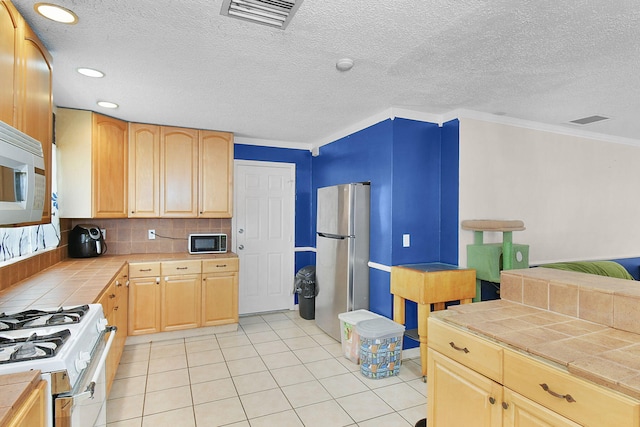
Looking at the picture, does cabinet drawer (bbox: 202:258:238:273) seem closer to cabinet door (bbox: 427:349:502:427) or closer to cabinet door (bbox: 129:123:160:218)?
cabinet door (bbox: 129:123:160:218)

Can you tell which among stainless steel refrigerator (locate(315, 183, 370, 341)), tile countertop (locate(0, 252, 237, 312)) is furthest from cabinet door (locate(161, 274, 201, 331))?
stainless steel refrigerator (locate(315, 183, 370, 341))

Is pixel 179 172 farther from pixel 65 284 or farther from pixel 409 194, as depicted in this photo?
pixel 409 194

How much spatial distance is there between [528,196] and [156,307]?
162 inches

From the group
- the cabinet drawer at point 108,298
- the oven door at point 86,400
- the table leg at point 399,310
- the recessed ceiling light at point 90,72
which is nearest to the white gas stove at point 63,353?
the oven door at point 86,400

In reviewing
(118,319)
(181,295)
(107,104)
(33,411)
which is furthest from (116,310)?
(33,411)

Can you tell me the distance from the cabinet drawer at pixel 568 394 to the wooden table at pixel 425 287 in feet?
4.78

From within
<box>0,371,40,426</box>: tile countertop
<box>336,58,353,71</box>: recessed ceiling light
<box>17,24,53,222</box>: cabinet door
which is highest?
<box>336,58,353,71</box>: recessed ceiling light

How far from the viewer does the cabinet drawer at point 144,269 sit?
3557 mm

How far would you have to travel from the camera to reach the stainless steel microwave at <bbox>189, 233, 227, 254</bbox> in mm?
4109

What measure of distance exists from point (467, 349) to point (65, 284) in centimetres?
265

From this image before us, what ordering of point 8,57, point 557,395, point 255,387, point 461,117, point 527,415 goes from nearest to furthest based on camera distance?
point 557,395 < point 527,415 < point 8,57 < point 255,387 < point 461,117

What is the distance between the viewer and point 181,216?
4.02 m

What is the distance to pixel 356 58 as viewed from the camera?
85.7 inches

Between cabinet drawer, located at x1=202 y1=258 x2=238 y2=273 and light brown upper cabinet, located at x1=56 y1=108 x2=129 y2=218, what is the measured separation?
1.11 meters
